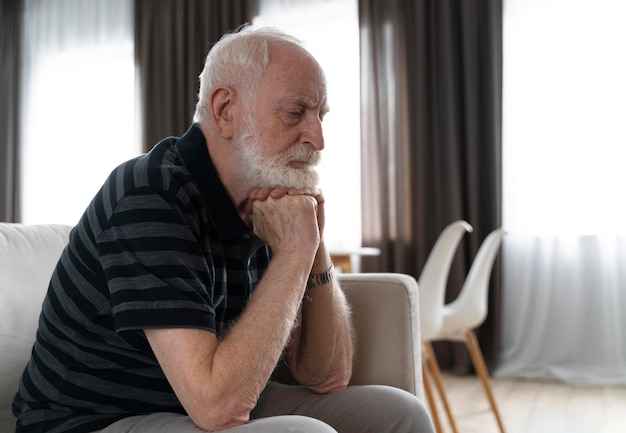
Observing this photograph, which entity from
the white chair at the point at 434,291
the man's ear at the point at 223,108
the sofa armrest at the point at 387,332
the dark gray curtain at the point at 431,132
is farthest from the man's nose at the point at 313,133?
the dark gray curtain at the point at 431,132

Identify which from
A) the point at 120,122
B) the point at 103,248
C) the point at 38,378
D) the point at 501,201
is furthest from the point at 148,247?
the point at 120,122

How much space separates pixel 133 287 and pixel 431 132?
10.3 ft

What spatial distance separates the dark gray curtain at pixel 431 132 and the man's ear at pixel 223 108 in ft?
8.96

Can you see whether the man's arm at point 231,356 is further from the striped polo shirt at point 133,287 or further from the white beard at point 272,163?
the white beard at point 272,163

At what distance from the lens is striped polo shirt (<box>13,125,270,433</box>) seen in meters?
0.90

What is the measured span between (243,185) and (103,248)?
0.27 meters

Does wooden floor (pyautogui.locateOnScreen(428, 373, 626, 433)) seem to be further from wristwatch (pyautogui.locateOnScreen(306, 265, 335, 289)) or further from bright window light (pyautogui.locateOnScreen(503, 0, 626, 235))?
wristwatch (pyautogui.locateOnScreen(306, 265, 335, 289))

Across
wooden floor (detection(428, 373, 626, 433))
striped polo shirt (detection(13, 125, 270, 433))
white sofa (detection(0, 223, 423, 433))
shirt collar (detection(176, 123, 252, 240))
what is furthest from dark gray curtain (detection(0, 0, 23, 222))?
shirt collar (detection(176, 123, 252, 240))

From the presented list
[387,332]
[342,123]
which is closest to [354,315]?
[387,332]

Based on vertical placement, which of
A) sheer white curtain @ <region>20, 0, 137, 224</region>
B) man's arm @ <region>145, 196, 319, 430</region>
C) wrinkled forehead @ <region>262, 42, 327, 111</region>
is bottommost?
man's arm @ <region>145, 196, 319, 430</region>

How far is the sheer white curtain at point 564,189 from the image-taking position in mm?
3479

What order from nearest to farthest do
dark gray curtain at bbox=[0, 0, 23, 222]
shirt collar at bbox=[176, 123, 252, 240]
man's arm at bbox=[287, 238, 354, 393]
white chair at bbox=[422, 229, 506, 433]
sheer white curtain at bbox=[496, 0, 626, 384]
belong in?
shirt collar at bbox=[176, 123, 252, 240] < man's arm at bbox=[287, 238, 354, 393] < white chair at bbox=[422, 229, 506, 433] < sheer white curtain at bbox=[496, 0, 626, 384] < dark gray curtain at bbox=[0, 0, 23, 222]

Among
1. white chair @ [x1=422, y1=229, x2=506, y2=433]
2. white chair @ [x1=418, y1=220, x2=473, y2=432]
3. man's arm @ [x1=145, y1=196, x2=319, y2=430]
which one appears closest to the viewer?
man's arm @ [x1=145, y1=196, x2=319, y2=430]

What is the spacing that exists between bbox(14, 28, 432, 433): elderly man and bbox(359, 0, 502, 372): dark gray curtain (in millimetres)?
2573
